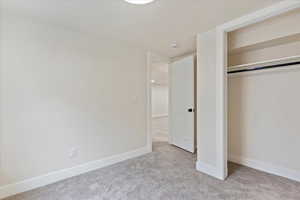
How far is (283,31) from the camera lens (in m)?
1.97

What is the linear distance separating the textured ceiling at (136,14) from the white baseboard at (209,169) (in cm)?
208

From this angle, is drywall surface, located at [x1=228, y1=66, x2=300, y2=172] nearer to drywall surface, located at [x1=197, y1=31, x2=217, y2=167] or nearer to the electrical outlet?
drywall surface, located at [x1=197, y1=31, x2=217, y2=167]

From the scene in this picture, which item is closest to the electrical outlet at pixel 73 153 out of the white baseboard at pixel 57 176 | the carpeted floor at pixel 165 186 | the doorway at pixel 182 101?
the white baseboard at pixel 57 176

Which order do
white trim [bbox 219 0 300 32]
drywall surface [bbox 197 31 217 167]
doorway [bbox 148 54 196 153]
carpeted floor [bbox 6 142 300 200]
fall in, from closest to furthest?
white trim [bbox 219 0 300 32], carpeted floor [bbox 6 142 300 200], drywall surface [bbox 197 31 217 167], doorway [bbox 148 54 196 153]

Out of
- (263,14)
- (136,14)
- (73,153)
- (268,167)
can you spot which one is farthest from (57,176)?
(263,14)

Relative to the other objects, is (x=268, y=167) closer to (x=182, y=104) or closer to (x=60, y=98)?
(x=182, y=104)

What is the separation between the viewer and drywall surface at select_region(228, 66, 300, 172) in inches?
85.5

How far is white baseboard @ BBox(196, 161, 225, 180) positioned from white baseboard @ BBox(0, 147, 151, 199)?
130cm

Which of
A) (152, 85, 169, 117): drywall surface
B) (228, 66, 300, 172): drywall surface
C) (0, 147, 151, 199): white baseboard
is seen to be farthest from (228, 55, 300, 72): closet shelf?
(152, 85, 169, 117): drywall surface

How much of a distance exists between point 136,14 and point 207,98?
1.56 meters

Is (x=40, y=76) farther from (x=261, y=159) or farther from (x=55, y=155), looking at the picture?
(x=261, y=159)

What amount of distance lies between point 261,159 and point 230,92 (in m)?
1.20

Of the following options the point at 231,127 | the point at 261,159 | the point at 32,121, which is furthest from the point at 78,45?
the point at 261,159

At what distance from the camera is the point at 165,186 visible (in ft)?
6.68
